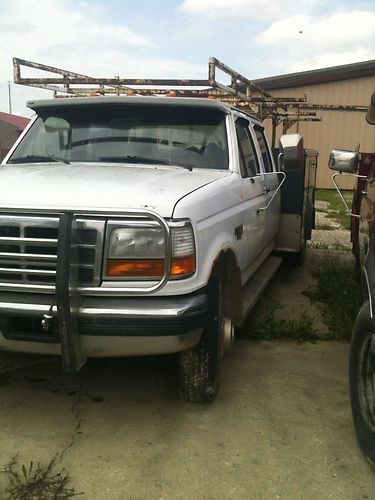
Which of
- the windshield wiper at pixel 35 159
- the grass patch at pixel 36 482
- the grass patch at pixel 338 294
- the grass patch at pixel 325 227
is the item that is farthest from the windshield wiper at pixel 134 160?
the grass patch at pixel 325 227

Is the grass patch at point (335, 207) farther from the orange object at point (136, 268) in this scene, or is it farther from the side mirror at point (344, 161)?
the orange object at point (136, 268)

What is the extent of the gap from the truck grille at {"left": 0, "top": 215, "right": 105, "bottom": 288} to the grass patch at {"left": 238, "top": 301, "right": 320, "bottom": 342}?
7.26 feet

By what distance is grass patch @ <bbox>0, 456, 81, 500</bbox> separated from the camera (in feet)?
7.77

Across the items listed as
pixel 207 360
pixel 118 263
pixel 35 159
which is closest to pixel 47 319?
pixel 118 263

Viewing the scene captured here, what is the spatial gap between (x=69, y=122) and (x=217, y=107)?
1.19 metres

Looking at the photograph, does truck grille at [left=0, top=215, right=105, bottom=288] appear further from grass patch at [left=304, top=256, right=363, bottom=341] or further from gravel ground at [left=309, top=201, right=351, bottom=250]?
gravel ground at [left=309, top=201, right=351, bottom=250]

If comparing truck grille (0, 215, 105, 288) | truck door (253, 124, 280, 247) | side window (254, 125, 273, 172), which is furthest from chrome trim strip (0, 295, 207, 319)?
side window (254, 125, 273, 172)

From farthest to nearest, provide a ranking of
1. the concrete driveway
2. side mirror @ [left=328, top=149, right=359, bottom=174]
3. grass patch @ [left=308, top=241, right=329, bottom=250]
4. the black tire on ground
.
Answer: grass patch @ [left=308, top=241, right=329, bottom=250] → the black tire on ground → side mirror @ [left=328, top=149, right=359, bottom=174] → the concrete driveway

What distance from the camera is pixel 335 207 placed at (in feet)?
49.5

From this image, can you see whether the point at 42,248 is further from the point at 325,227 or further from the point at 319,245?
the point at 325,227

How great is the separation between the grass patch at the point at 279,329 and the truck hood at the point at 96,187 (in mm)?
1679

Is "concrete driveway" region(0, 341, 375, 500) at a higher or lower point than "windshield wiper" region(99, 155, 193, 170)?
lower

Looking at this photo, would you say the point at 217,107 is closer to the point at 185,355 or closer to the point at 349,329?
the point at 185,355

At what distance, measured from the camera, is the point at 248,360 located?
3.97m
